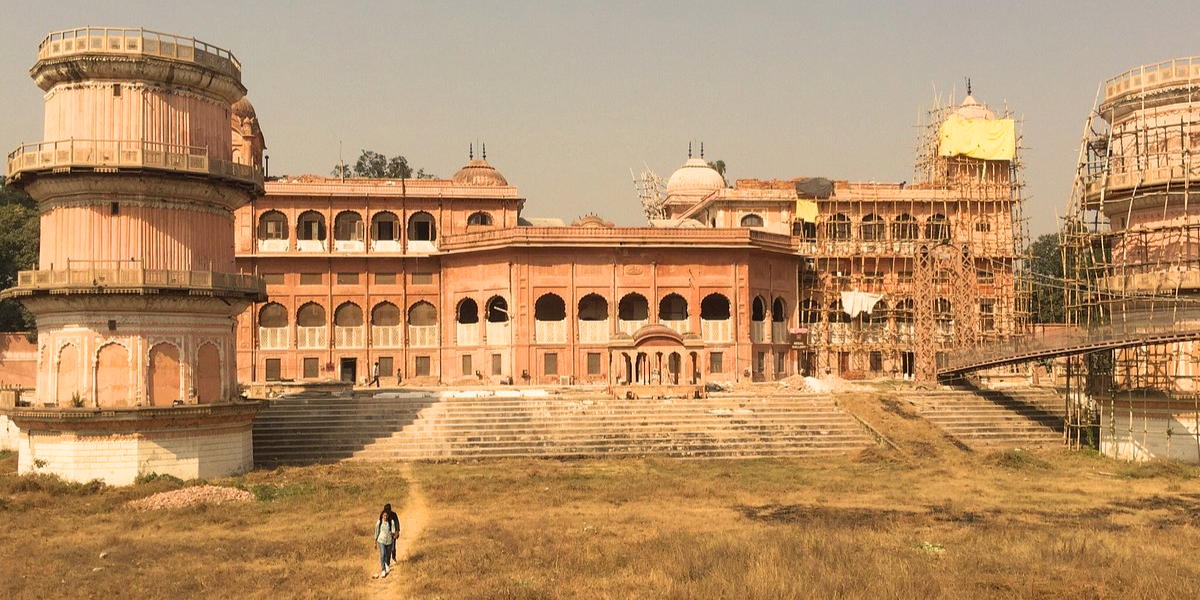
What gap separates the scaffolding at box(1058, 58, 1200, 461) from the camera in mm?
35938

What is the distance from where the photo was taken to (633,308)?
54.9 m

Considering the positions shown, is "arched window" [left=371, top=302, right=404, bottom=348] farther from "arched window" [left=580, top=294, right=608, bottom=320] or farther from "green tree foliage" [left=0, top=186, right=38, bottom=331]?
"green tree foliage" [left=0, top=186, right=38, bottom=331]

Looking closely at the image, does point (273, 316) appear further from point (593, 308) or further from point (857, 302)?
point (857, 302)

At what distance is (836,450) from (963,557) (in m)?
17.0

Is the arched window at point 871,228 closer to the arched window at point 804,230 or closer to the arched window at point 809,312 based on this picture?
the arched window at point 804,230

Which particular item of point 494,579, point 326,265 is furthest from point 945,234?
point 494,579

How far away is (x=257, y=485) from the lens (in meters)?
30.7

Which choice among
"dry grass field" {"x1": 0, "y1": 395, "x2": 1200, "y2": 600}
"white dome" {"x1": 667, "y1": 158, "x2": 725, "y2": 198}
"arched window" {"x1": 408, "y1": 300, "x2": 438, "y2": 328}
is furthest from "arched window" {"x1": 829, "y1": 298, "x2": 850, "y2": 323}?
"dry grass field" {"x1": 0, "y1": 395, "x2": 1200, "y2": 600}

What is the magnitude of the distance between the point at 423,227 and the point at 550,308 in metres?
8.23

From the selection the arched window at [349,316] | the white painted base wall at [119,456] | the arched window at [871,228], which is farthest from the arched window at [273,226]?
the arched window at [871,228]

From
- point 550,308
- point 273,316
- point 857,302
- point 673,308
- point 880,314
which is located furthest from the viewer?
point 880,314

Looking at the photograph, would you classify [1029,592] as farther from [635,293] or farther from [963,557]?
[635,293]

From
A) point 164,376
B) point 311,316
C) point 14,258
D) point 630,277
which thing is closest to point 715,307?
point 630,277

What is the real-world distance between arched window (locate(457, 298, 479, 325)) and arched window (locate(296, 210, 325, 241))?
8063 mm
